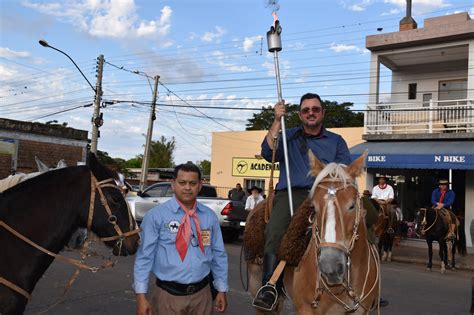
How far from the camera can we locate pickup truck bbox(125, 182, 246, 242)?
15.8 m

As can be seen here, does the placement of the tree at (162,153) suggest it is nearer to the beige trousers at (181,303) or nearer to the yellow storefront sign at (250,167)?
the yellow storefront sign at (250,167)

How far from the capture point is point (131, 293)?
7.59 m

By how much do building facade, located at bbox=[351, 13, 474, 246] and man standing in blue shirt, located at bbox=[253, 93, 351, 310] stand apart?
1340cm

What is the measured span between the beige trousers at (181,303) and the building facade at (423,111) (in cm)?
1488

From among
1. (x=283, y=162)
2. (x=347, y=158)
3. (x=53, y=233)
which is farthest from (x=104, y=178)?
(x=347, y=158)

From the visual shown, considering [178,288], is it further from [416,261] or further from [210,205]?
[210,205]

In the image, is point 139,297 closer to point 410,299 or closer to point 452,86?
point 410,299

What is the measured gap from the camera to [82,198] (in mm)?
3686

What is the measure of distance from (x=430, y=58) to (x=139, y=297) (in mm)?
20493

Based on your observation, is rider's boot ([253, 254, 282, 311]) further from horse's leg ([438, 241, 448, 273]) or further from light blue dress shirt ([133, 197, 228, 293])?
horse's leg ([438, 241, 448, 273])

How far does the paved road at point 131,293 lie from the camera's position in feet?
22.2

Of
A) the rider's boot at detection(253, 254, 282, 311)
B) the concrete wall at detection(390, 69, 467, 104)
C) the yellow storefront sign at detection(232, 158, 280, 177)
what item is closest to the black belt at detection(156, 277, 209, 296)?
the rider's boot at detection(253, 254, 282, 311)

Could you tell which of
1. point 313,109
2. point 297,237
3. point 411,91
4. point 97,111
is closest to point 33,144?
point 97,111

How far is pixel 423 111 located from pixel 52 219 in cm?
1866
